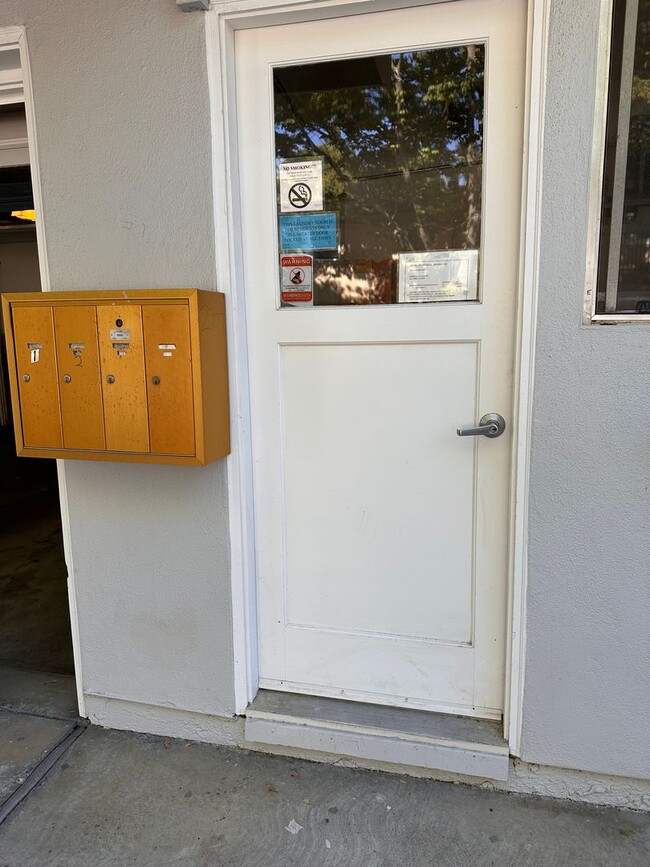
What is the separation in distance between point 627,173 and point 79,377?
185cm

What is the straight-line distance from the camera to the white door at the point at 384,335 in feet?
6.22

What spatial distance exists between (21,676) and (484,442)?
2.41 metres

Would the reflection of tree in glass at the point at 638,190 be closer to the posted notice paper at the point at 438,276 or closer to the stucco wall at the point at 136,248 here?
the posted notice paper at the point at 438,276

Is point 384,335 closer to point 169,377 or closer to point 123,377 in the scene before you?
point 169,377

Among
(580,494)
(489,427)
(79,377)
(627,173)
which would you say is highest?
(627,173)

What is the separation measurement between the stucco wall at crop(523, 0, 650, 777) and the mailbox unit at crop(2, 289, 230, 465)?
106 centimetres

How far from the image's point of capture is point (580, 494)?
6.06 ft

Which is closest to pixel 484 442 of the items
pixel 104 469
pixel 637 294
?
pixel 637 294

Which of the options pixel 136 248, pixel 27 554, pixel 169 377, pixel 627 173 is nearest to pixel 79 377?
pixel 169 377

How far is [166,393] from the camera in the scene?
6.25ft

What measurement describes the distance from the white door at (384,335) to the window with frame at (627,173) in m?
0.27

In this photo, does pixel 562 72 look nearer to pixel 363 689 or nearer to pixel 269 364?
pixel 269 364

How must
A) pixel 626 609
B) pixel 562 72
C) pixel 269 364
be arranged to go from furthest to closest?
pixel 269 364
pixel 626 609
pixel 562 72

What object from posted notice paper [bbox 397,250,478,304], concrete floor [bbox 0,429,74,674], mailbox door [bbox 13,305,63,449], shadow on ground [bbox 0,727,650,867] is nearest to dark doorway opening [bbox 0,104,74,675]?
concrete floor [bbox 0,429,74,674]
